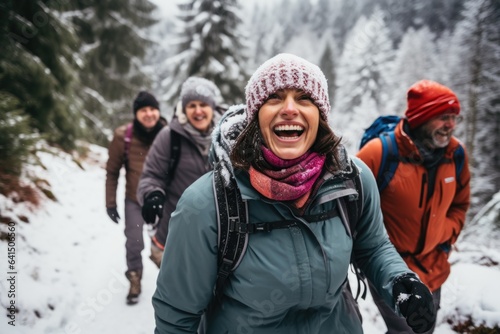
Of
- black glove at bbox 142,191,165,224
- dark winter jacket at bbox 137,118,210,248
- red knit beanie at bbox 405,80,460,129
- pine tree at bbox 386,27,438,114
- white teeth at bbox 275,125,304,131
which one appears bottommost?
black glove at bbox 142,191,165,224

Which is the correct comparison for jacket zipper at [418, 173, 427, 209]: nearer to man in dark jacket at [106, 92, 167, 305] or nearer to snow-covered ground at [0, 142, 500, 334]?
snow-covered ground at [0, 142, 500, 334]

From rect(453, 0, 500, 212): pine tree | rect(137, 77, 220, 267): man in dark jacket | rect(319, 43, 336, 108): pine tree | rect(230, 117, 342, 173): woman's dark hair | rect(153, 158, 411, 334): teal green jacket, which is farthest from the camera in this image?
rect(319, 43, 336, 108): pine tree

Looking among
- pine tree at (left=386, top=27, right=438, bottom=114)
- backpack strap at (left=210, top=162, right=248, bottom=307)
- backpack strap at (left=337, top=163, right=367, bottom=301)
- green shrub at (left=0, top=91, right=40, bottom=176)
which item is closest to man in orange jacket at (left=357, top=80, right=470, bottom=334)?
backpack strap at (left=337, top=163, right=367, bottom=301)

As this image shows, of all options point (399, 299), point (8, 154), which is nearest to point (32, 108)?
point (8, 154)

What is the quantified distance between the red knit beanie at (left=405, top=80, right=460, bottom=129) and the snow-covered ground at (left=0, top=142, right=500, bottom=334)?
238cm

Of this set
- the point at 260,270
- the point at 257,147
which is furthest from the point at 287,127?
the point at 260,270

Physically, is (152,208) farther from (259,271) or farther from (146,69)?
(146,69)

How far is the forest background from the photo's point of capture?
20.3ft

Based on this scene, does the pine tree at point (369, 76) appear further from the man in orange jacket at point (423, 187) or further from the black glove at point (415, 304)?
the black glove at point (415, 304)

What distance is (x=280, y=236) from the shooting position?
5.27ft

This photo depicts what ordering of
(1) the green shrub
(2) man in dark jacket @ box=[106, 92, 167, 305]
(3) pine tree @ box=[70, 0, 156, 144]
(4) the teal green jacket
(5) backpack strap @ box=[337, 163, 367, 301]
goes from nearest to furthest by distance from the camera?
(4) the teal green jacket → (5) backpack strap @ box=[337, 163, 367, 301] → (2) man in dark jacket @ box=[106, 92, 167, 305] → (1) the green shrub → (3) pine tree @ box=[70, 0, 156, 144]

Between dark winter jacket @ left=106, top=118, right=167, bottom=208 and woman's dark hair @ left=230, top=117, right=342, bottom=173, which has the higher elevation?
woman's dark hair @ left=230, top=117, right=342, bottom=173

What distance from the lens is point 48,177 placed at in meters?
6.91

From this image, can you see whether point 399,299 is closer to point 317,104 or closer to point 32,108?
point 317,104
